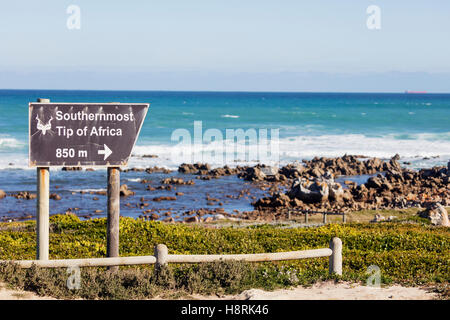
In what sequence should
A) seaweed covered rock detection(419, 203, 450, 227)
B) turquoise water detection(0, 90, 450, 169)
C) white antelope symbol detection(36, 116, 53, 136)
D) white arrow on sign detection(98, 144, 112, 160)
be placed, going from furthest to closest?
turquoise water detection(0, 90, 450, 169) → seaweed covered rock detection(419, 203, 450, 227) → white arrow on sign detection(98, 144, 112, 160) → white antelope symbol detection(36, 116, 53, 136)

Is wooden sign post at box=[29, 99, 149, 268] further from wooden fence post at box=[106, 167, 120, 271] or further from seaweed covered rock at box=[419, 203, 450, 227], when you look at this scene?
seaweed covered rock at box=[419, 203, 450, 227]

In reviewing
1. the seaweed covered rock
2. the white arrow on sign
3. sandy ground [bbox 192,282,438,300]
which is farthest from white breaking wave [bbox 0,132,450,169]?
sandy ground [bbox 192,282,438,300]

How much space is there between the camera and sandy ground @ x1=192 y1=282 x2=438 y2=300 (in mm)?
9211

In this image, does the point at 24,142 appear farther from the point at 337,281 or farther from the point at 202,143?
the point at 337,281

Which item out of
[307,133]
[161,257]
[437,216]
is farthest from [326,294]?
[307,133]

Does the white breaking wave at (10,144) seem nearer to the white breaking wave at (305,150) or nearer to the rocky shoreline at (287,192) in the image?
the white breaking wave at (305,150)

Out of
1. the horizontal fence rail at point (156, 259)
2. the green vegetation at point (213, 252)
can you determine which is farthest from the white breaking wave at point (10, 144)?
the horizontal fence rail at point (156, 259)

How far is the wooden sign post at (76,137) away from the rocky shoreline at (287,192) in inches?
723

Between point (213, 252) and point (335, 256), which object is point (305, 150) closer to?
point (213, 252)

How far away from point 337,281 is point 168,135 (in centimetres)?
6420

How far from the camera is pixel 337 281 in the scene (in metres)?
10.2

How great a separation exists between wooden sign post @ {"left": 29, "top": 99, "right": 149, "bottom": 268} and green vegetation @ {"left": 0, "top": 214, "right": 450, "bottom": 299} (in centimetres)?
153

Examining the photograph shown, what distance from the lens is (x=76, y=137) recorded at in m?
9.93
